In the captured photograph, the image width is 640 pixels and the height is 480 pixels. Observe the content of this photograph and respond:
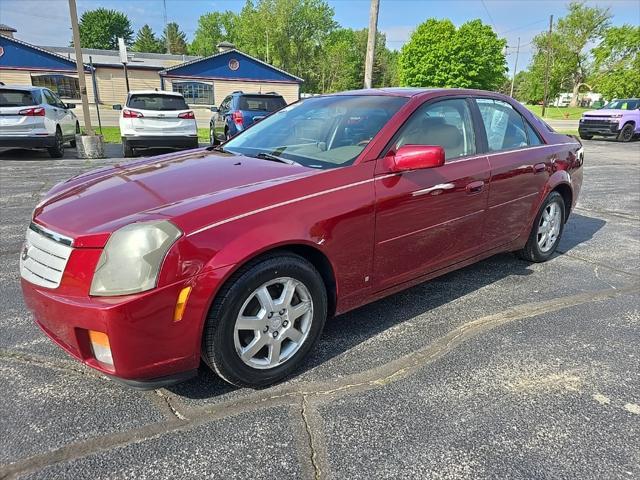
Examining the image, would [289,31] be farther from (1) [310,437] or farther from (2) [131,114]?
(1) [310,437]

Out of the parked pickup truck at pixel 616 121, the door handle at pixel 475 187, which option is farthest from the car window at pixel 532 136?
the parked pickup truck at pixel 616 121

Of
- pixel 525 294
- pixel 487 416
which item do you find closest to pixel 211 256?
pixel 487 416

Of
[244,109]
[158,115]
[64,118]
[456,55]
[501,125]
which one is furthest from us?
[456,55]

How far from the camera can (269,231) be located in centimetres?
231

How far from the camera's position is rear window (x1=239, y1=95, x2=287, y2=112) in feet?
40.9

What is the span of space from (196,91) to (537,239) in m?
35.1

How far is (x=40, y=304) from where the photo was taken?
7.36 ft

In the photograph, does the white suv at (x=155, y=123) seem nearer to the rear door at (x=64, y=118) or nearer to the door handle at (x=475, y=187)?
the rear door at (x=64, y=118)

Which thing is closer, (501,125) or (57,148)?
(501,125)

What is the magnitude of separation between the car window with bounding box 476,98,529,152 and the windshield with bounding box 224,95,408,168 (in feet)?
2.93

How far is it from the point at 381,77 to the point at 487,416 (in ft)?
327

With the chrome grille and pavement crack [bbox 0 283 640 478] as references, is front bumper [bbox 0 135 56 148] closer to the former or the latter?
pavement crack [bbox 0 283 640 478]

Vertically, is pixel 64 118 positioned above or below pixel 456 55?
below

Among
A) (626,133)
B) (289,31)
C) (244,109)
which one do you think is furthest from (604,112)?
(289,31)
